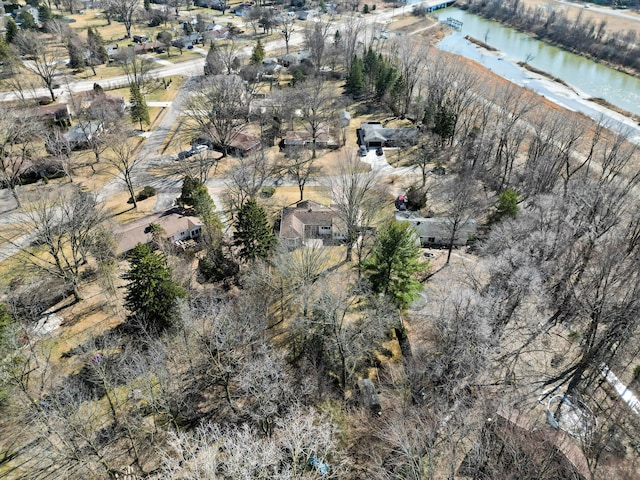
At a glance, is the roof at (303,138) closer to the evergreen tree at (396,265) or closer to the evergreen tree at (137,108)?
the evergreen tree at (137,108)

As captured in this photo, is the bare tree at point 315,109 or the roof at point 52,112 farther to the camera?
the roof at point 52,112

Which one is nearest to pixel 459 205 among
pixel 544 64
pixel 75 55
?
pixel 544 64

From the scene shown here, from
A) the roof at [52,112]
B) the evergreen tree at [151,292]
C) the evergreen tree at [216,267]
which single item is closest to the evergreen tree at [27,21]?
the roof at [52,112]

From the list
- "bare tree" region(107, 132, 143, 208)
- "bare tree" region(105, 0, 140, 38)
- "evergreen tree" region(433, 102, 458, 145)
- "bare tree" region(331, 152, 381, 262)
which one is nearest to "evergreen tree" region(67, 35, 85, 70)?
"bare tree" region(105, 0, 140, 38)

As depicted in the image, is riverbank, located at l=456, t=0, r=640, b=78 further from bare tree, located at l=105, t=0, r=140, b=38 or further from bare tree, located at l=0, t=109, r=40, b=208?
bare tree, located at l=0, t=109, r=40, b=208

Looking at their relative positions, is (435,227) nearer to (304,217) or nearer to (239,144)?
(304,217)
